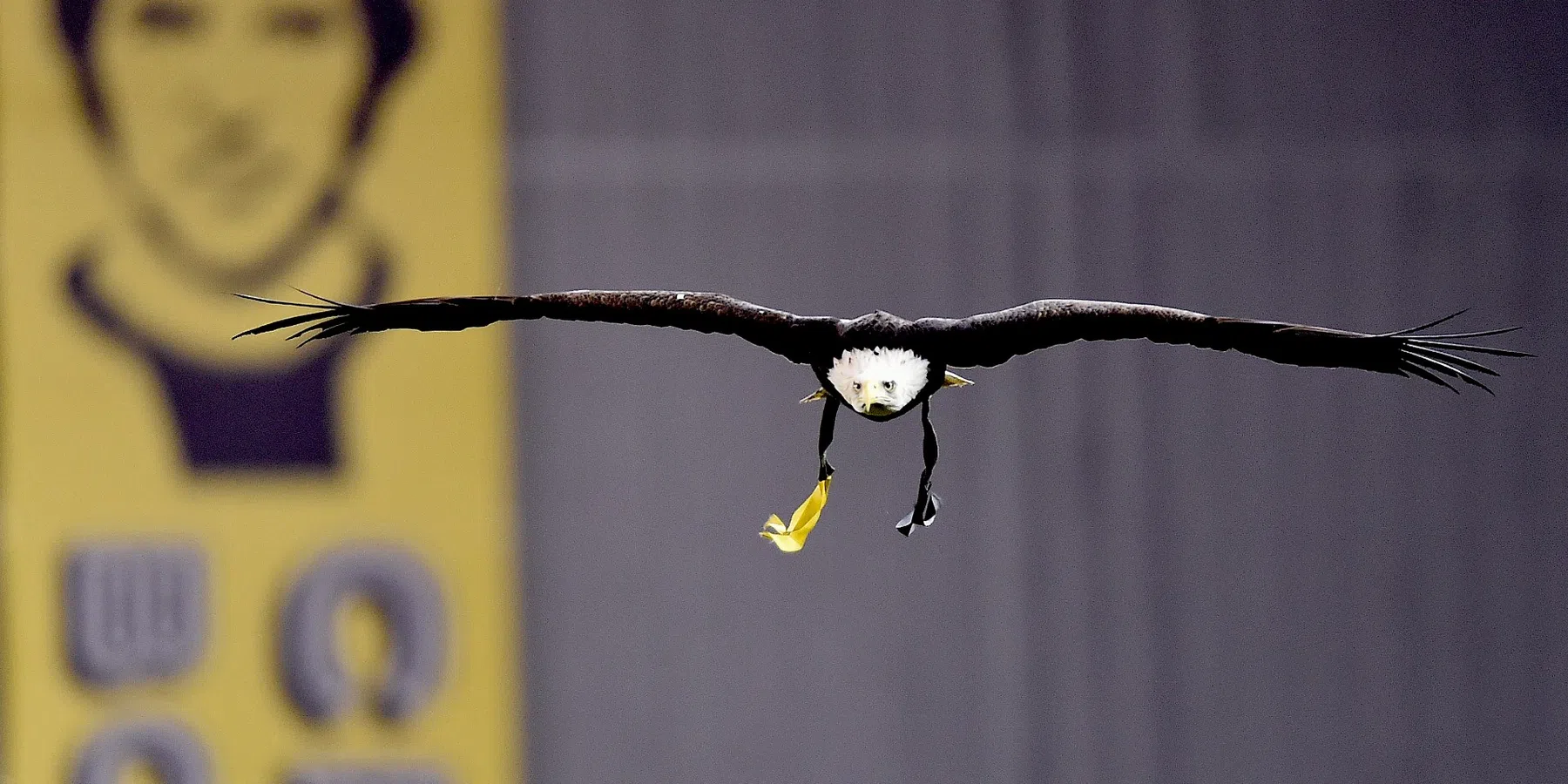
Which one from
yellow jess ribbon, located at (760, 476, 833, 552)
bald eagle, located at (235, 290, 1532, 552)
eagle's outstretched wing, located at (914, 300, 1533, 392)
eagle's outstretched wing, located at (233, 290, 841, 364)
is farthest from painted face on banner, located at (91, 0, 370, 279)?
eagle's outstretched wing, located at (914, 300, 1533, 392)

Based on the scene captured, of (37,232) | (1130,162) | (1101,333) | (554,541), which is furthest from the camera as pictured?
(1130,162)

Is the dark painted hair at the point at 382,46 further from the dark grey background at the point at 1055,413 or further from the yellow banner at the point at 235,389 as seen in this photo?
the dark grey background at the point at 1055,413

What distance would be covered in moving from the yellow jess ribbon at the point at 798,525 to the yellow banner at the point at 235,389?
441cm

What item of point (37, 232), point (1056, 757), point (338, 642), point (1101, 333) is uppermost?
point (37, 232)

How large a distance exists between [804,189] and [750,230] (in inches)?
10.6

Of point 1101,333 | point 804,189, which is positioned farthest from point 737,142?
point 1101,333

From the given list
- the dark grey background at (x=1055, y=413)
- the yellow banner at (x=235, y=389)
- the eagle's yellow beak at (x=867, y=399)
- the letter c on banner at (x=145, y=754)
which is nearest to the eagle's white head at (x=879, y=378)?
the eagle's yellow beak at (x=867, y=399)

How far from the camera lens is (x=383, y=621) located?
7348mm

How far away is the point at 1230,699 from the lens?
834 centimetres

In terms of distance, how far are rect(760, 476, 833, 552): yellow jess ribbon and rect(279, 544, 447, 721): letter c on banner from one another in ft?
15.4

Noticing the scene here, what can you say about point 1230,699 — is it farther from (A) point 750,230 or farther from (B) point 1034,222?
(A) point 750,230

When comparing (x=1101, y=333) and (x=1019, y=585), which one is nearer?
(x=1101, y=333)

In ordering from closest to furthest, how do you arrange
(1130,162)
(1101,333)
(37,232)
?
(1101,333), (37,232), (1130,162)

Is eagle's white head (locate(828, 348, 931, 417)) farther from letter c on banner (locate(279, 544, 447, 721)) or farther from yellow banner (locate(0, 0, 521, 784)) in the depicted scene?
letter c on banner (locate(279, 544, 447, 721))
